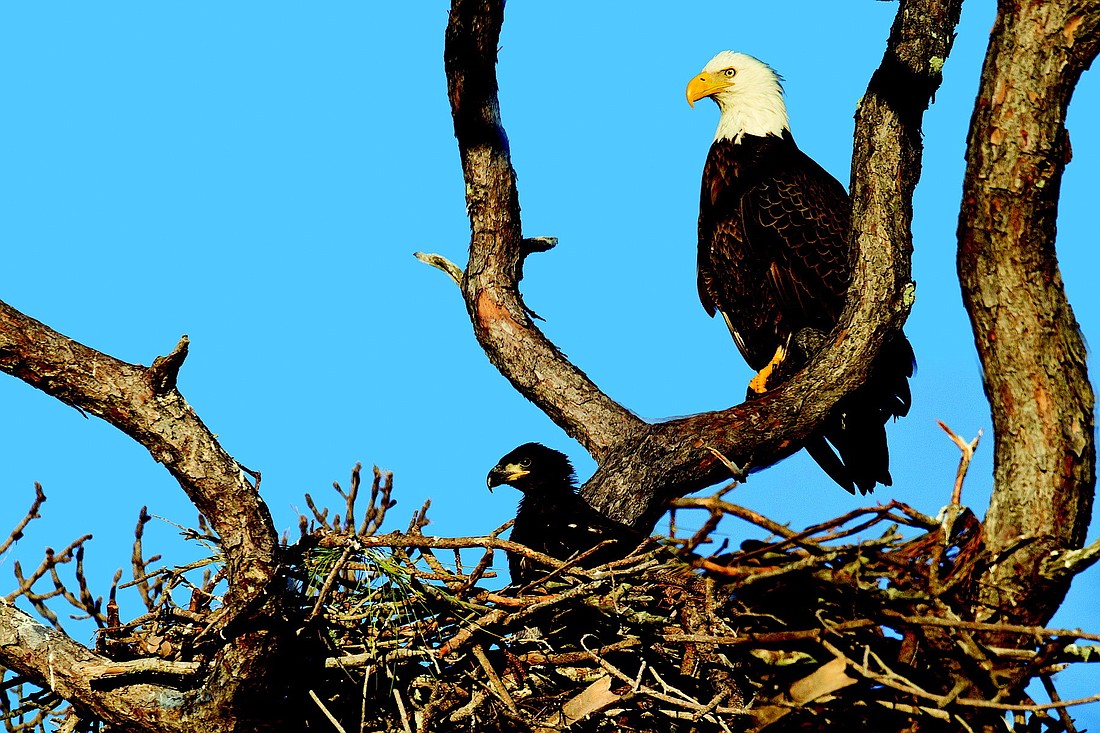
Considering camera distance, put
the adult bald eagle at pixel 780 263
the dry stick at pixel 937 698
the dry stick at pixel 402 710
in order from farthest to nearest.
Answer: the adult bald eagle at pixel 780 263 → the dry stick at pixel 402 710 → the dry stick at pixel 937 698

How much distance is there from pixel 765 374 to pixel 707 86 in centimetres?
217

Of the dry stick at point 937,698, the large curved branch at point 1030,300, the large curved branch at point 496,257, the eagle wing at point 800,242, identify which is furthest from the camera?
the eagle wing at point 800,242

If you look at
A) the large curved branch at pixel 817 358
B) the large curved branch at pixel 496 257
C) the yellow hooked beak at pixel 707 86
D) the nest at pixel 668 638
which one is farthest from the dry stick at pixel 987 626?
the yellow hooked beak at pixel 707 86

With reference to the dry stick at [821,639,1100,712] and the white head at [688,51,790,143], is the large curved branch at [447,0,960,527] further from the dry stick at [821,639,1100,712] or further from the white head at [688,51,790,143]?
the white head at [688,51,790,143]

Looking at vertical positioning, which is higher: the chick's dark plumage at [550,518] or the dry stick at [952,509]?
the chick's dark plumage at [550,518]

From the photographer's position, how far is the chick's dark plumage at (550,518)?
468 centimetres

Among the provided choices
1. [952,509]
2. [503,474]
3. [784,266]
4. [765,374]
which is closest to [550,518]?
[503,474]

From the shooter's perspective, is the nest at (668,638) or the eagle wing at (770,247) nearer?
the nest at (668,638)

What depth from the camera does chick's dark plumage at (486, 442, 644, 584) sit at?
4.68m

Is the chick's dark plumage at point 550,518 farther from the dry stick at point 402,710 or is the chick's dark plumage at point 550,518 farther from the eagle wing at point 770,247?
the eagle wing at point 770,247

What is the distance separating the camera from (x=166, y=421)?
3863 millimetres

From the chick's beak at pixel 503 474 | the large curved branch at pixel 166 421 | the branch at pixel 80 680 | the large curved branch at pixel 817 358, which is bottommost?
the branch at pixel 80 680

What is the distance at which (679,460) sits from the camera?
5.56 m

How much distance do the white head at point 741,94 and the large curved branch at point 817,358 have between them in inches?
98.6
